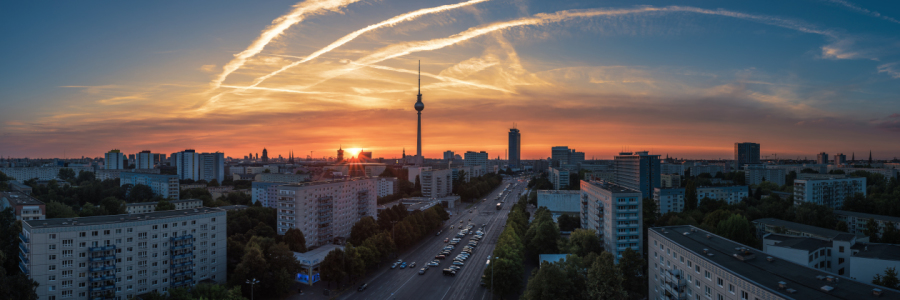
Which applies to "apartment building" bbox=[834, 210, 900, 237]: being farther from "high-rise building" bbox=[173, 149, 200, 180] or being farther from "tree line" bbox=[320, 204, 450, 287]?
"high-rise building" bbox=[173, 149, 200, 180]

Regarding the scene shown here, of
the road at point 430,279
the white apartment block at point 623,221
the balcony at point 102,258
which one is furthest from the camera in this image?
the white apartment block at point 623,221

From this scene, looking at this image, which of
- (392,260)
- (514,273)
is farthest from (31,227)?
(514,273)

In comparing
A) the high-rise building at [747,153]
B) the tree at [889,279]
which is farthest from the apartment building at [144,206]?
the high-rise building at [747,153]

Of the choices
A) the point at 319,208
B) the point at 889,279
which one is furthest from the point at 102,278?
the point at 889,279

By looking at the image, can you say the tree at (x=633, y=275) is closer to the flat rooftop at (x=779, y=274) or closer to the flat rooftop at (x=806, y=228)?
the flat rooftop at (x=779, y=274)

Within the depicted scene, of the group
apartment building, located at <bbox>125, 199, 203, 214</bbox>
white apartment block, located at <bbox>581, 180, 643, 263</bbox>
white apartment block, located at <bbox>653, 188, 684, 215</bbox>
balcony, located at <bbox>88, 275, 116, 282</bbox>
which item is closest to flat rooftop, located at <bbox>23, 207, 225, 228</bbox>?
balcony, located at <bbox>88, 275, 116, 282</bbox>

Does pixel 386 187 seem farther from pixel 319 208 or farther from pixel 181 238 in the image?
pixel 181 238
